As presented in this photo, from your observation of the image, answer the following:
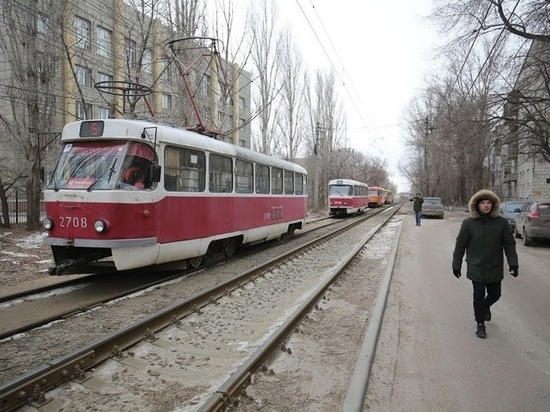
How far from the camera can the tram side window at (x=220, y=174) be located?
10055 millimetres

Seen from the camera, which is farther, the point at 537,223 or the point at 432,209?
the point at 432,209

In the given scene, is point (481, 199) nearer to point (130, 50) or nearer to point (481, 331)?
point (481, 331)

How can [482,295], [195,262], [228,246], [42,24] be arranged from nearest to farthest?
1. [482,295]
2. [195,262]
3. [228,246]
4. [42,24]

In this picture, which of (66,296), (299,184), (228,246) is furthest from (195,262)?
(299,184)

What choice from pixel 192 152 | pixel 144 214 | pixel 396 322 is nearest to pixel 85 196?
pixel 144 214

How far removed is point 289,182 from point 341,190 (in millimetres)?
17973

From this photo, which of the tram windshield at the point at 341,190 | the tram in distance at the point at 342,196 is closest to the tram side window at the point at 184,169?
the tram in distance at the point at 342,196

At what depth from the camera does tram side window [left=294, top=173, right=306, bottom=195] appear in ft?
55.9

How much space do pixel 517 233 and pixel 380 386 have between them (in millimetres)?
16447

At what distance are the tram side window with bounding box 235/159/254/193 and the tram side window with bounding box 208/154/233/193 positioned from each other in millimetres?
Result: 393

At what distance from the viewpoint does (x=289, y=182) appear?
16156 mm

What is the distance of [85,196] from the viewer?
24.7 ft

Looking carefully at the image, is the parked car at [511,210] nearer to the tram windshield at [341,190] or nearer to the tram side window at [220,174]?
the tram windshield at [341,190]

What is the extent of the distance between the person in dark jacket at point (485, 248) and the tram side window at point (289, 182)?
33.6 feet
